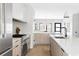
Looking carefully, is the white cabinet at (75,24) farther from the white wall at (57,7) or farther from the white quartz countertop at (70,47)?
the white quartz countertop at (70,47)

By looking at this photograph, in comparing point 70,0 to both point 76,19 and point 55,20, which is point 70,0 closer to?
point 76,19

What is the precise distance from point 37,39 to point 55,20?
10.1ft

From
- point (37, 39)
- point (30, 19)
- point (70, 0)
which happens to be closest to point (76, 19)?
point (30, 19)

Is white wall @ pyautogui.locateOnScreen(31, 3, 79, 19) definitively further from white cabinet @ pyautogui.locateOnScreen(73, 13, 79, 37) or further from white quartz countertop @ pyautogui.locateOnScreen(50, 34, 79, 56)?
white quartz countertop @ pyautogui.locateOnScreen(50, 34, 79, 56)

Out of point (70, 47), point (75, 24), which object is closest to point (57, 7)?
point (75, 24)

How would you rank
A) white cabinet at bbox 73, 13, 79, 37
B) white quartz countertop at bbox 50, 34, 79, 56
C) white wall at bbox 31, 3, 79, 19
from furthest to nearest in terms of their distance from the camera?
white cabinet at bbox 73, 13, 79, 37
white wall at bbox 31, 3, 79, 19
white quartz countertop at bbox 50, 34, 79, 56

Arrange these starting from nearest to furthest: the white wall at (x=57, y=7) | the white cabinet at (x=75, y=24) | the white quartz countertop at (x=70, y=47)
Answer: the white quartz countertop at (x=70, y=47)
the white wall at (x=57, y=7)
the white cabinet at (x=75, y=24)

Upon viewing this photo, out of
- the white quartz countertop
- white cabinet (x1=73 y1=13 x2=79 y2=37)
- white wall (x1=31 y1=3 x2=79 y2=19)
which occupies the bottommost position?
the white quartz countertop

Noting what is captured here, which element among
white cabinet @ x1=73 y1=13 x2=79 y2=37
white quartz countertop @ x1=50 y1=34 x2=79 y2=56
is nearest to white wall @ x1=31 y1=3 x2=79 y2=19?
white cabinet @ x1=73 y1=13 x2=79 y2=37

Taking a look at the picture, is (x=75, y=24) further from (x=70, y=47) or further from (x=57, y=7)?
(x=70, y=47)

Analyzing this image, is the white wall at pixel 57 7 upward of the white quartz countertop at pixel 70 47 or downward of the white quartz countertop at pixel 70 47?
upward

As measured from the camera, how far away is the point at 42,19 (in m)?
12.3

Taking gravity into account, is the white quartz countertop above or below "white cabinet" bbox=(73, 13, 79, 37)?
below

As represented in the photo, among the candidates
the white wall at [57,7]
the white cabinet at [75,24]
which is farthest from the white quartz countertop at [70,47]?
the white cabinet at [75,24]
